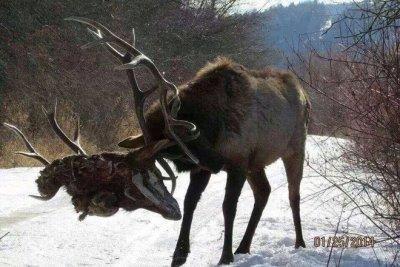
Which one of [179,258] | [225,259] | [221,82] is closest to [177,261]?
[179,258]

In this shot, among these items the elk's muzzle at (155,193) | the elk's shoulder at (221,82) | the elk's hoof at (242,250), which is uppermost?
the elk's shoulder at (221,82)

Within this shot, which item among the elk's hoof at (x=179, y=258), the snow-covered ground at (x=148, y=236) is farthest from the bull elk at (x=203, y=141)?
the snow-covered ground at (x=148, y=236)

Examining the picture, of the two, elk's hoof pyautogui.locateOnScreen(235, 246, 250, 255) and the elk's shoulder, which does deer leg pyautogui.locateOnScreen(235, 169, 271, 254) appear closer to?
elk's hoof pyautogui.locateOnScreen(235, 246, 250, 255)

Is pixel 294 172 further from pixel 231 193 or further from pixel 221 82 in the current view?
pixel 221 82

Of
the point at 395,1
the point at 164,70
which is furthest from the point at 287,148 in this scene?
the point at 164,70

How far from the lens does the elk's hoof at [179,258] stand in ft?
18.6

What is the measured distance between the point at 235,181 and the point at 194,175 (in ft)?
1.32

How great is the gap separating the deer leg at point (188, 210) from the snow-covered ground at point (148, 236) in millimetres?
221

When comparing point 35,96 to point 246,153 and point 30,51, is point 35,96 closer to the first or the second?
point 30,51

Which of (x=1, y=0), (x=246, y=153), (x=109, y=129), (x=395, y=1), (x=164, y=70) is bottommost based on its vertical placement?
(x=246, y=153)

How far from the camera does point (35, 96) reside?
609 inches

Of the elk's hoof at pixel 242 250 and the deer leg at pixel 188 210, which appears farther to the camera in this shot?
the elk's hoof at pixel 242 250
